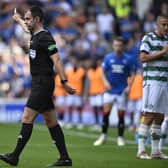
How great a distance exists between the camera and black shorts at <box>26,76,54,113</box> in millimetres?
11250

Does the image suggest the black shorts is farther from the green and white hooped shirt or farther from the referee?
the green and white hooped shirt

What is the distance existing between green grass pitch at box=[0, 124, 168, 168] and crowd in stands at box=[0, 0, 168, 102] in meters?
7.23

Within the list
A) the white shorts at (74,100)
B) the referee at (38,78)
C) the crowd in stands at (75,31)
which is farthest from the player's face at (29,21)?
the white shorts at (74,100)

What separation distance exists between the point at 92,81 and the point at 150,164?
13032 mm

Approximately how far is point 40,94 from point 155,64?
2433 millimetres

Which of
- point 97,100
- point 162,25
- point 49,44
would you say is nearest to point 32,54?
point 49,44

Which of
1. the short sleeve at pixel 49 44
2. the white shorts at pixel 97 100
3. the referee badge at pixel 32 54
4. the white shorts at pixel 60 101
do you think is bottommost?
the white shorts at pixel 60 101

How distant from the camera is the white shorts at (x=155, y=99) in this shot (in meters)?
12.6

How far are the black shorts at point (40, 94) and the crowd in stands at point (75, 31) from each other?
→ 13.9 metres

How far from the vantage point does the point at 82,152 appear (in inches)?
560

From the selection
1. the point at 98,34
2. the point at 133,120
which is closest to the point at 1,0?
the point at 98,34

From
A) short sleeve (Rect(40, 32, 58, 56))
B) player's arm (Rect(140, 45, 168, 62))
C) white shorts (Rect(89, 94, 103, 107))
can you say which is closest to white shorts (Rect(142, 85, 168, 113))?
player's arm (Rect(140, 45, 168, 62))

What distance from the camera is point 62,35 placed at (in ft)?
95.1

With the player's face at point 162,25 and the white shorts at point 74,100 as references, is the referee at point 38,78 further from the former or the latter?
the white shorts at point 74,100
